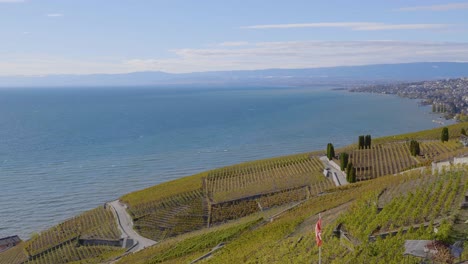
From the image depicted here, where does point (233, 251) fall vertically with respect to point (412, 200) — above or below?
below

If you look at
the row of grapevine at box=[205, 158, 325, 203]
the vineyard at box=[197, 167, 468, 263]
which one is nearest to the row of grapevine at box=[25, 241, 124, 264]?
the row of grapevine at box=[205, 158, 325, 203]

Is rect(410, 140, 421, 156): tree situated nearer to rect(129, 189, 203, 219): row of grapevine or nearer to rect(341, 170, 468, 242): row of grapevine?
rect(129, 189, 203, 219): row of grapevine

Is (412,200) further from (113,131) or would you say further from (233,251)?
(113,131)

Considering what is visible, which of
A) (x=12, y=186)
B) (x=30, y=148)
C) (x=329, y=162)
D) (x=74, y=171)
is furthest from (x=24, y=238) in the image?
(x=30, y=148)

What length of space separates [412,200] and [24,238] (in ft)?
111

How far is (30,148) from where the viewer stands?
279 feet

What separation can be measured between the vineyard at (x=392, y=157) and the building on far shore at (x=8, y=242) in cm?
2946

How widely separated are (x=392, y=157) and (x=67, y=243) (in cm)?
3076

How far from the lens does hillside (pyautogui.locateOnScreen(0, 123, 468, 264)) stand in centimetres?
1853

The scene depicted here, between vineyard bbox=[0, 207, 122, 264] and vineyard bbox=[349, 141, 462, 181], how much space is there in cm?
2216

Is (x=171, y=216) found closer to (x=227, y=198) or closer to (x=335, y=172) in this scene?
(x=227, y=198)

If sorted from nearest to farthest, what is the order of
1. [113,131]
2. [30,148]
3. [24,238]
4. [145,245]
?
[145,245] → [24,238] → [30,148] → [113,131]

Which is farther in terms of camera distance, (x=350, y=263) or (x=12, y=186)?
(x=12, y=186)

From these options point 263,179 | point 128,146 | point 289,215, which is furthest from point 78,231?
point 128,146
